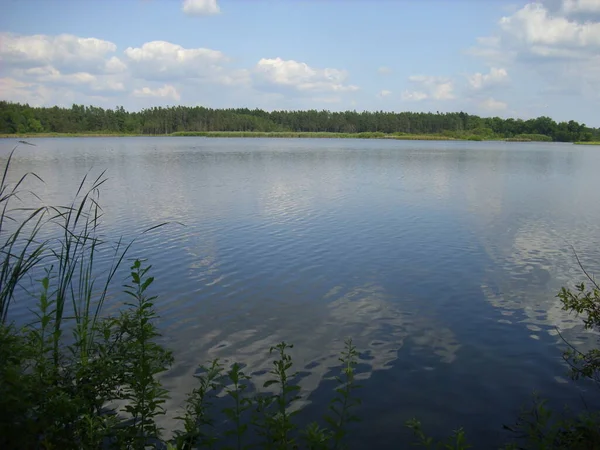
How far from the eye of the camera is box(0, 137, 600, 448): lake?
6.68m

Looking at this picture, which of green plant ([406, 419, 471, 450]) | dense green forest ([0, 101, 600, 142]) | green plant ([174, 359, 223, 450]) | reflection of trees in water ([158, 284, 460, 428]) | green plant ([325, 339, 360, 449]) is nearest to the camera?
green plant ([406, 419, 471, 450])

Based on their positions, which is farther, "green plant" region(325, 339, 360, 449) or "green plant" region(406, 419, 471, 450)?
"green plant" region(325, 339, 360, 449)

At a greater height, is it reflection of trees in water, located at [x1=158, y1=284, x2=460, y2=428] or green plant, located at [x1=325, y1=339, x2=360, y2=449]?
green plant, located at [x1=325, y1=339, x2=360, y2=449]

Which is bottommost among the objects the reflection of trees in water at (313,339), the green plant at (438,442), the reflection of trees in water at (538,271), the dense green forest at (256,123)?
the reflection of trees in water at (313,339)

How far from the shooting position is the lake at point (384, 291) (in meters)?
6.68

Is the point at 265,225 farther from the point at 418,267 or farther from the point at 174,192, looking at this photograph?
the point at 174,192

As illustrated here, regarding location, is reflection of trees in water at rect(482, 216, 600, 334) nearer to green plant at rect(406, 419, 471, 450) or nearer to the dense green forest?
green plant at rect(406, 419, 471, 450)

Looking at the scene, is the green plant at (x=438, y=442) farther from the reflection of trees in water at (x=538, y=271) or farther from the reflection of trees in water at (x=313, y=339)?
the reflection of trees in water at (x=538, y=271)

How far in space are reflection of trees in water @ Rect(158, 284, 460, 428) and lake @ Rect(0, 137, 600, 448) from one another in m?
0.03

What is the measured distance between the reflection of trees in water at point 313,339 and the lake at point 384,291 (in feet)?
0.11

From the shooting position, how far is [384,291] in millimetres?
10688

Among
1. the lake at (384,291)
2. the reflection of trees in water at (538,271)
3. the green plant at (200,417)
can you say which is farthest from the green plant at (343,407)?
the reflection of trees in water at (538,271)

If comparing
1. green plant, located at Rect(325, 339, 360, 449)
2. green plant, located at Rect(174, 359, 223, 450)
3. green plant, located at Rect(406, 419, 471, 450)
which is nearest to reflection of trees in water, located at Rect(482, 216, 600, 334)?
green plant, located at Rect(325, 339, 360, 449)

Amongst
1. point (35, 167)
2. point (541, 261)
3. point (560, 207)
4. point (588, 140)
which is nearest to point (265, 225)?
point (541, 261)
